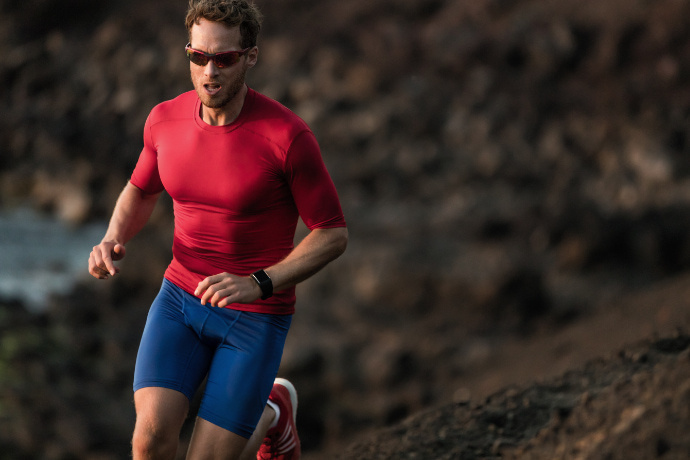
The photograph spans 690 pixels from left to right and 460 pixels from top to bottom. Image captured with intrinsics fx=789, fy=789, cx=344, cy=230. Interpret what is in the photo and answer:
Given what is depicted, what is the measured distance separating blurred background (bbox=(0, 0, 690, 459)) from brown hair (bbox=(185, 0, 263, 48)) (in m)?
6.31

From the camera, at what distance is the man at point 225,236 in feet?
11.3

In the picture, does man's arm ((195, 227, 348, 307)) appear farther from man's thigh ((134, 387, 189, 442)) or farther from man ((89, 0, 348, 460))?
man's thigh ((134, 387, 189, 442))

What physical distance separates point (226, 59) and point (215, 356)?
135 cm

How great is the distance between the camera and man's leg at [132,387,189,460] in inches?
135

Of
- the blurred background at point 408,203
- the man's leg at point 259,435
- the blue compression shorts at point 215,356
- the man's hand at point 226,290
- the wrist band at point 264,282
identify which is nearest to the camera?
the man's hand at point 226,290

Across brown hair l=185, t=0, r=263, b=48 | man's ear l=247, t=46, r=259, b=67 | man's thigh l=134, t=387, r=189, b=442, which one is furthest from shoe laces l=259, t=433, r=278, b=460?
brown hair l=185, t=0, r=263, b=48

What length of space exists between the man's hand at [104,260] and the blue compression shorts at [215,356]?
308mm

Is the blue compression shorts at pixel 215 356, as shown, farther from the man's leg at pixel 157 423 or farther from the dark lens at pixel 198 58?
the dark lens at pixel 198 58

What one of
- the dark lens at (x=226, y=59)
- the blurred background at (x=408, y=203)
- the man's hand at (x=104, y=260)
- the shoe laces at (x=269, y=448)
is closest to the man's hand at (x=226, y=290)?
the man's hand at (x=104, y=260)

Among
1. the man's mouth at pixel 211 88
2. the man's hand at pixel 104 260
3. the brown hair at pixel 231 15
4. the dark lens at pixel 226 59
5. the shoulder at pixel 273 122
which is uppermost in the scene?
the brown hair at pixel 231 15

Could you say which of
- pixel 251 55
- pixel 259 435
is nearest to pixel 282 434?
pixel 259 435

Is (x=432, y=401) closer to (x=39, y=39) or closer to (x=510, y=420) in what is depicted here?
(x=510, y=420)

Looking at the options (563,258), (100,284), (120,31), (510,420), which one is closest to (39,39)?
(120,31)

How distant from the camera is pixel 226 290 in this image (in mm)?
3201
